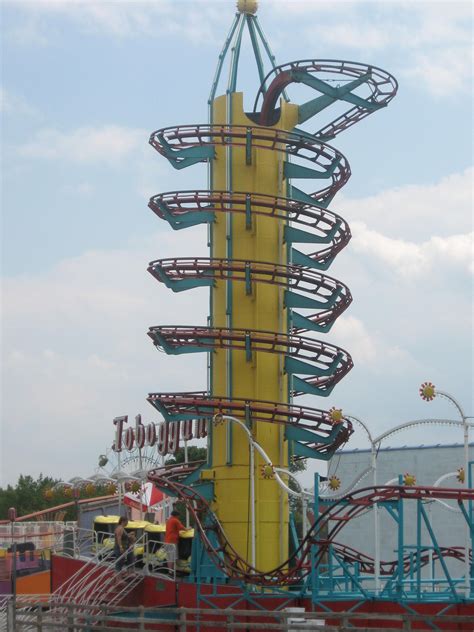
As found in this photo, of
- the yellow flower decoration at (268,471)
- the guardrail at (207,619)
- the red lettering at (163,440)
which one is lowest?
the guardrail at (207,619)

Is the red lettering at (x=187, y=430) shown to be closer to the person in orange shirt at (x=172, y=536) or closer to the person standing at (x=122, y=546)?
the person in orange shirt at (x=172, y=536)

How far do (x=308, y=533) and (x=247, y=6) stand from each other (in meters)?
23.1

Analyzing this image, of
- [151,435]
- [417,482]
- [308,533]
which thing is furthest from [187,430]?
[308,533]

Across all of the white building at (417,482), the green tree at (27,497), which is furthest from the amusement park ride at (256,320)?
the green tree at (27,497)

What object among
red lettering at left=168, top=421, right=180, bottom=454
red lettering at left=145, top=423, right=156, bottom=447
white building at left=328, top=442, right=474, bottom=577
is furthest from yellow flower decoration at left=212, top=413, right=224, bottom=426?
white building at left=328, top=442, right=474, bottom=577

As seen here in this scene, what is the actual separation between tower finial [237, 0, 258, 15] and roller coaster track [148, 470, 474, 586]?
62.0ft

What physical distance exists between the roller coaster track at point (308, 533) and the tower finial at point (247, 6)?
62.0 feet

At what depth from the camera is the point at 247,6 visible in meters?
48.7

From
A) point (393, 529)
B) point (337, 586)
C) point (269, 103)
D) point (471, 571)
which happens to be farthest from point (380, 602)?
point (393, 529)

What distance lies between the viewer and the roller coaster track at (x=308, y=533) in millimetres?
32812

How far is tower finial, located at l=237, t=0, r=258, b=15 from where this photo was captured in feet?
160

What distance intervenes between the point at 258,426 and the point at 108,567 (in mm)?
7851

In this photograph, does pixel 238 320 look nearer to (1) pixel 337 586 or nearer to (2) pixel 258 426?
(2) pixel 258 426

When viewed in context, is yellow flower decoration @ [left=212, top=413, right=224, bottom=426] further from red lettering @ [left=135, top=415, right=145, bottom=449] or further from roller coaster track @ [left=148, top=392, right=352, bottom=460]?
red lettering @ [left=135, top=415, right=145, bottom=449]
